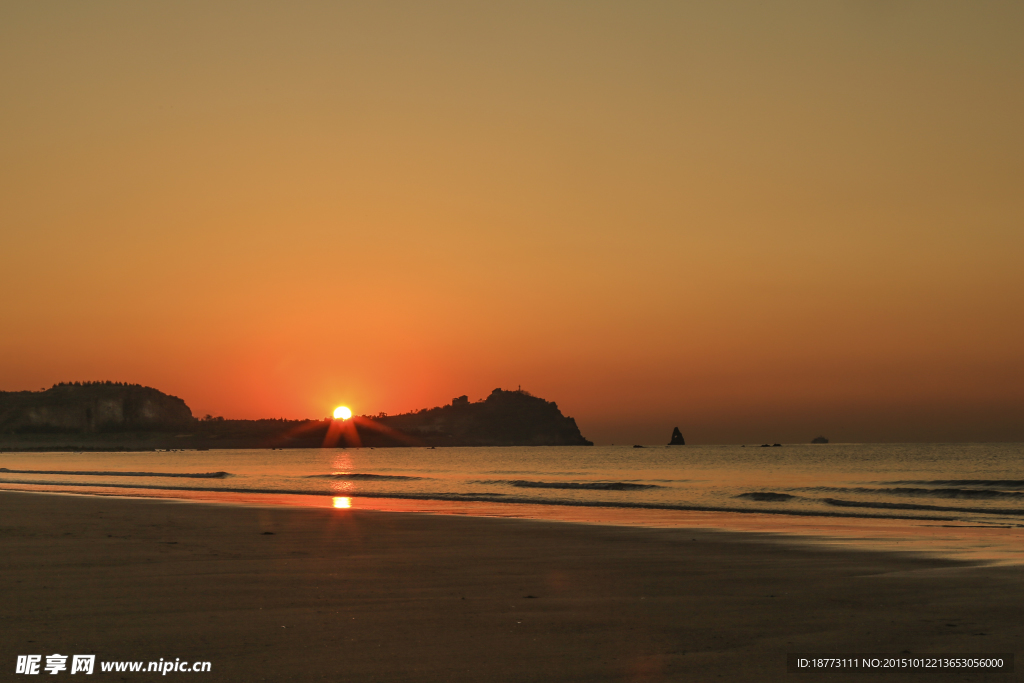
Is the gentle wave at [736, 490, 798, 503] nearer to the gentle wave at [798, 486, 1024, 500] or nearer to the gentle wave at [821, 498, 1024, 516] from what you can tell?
the gentle wave at [821, 498, 1024, 516]

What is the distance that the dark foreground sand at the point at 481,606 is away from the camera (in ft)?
19.7

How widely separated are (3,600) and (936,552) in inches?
514

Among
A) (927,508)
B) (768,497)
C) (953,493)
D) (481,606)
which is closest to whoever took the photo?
(481,606)

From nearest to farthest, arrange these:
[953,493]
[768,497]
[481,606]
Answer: [481,606] < [768,497] < [953,493]

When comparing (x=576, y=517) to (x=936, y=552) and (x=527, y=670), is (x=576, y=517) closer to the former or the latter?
(x=936, y=552)

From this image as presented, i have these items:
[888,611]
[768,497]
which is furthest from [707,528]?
[768,497]

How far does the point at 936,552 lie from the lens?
1336cm

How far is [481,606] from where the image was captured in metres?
8.10

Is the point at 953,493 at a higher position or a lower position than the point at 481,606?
lower

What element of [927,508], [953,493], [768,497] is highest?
[927,508]

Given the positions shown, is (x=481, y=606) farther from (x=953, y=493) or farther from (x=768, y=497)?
(x=953, y=493)

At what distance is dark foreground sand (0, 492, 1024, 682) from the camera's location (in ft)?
19.7

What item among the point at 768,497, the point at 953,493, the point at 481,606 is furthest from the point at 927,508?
the point at 481,606

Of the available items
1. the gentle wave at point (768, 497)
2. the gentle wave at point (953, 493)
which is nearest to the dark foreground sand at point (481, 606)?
the gentle wave at point (768, 497)
